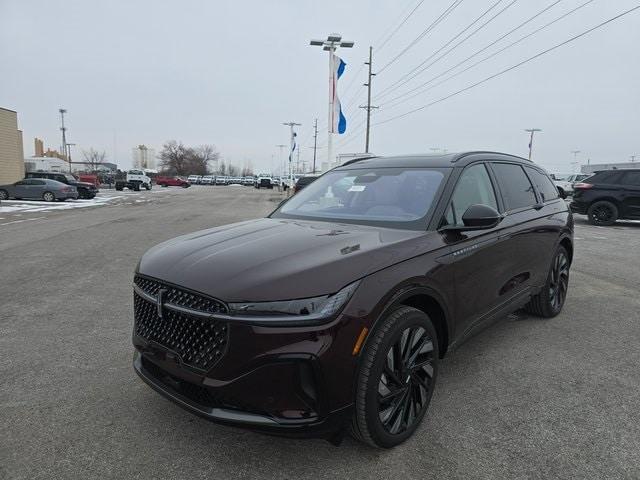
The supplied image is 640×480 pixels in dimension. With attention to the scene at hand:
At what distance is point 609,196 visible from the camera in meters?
14.8

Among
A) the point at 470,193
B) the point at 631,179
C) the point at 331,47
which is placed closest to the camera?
the point at 470,193

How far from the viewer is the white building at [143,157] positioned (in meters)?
143

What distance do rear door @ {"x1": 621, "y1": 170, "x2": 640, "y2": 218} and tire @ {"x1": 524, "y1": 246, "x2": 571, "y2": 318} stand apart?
11.5 meters

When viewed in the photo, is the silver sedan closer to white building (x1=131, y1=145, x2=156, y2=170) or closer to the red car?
the red car

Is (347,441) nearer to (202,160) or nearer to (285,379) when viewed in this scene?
(285,379)

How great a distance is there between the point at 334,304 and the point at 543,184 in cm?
393

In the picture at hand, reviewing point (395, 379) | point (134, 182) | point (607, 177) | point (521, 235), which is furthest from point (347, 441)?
point (134, 182)

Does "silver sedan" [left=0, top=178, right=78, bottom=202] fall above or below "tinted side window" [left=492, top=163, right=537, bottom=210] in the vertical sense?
below

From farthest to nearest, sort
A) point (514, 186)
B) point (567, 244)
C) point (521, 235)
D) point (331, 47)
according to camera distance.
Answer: point (331, 47)
point (567, 244)
point (514, 186)
point (521, 235)

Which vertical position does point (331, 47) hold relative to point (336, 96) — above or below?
above

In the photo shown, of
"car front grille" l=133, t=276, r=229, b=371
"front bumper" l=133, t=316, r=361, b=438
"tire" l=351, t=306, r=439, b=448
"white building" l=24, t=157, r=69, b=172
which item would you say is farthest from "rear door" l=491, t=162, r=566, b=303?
"white building" l=24, t=157, r=69, b=172

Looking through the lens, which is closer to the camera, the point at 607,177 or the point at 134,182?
the point at 607,177

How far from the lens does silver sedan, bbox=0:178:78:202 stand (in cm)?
2625

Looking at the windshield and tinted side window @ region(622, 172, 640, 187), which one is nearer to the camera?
the windshield
